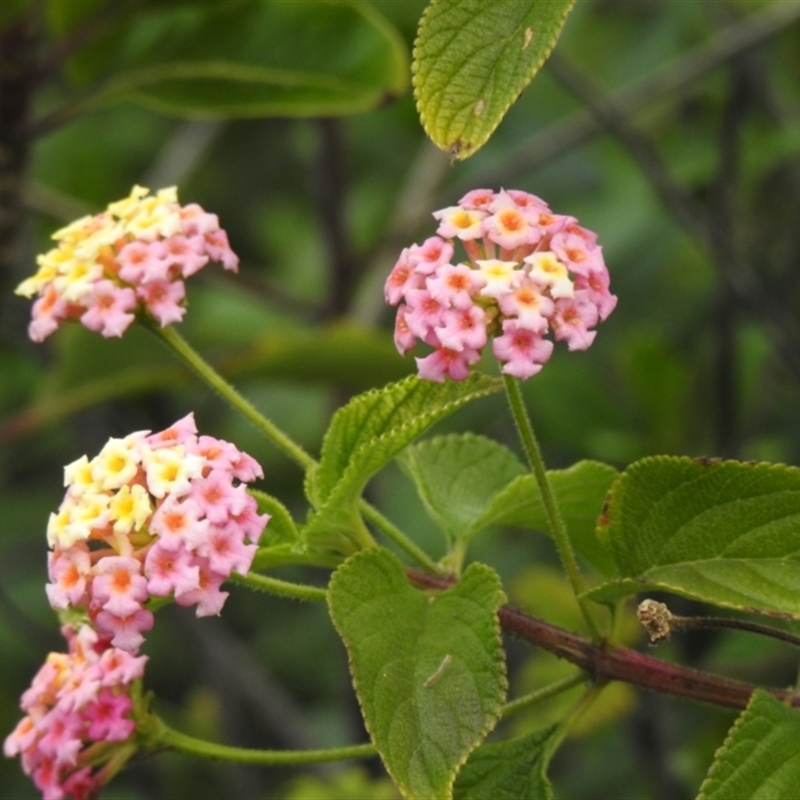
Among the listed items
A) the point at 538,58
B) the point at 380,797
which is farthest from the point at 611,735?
the point at 538,58

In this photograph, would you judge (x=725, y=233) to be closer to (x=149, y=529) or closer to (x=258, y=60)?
(x=258, y=60)

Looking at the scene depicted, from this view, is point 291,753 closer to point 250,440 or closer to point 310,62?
point 310,62

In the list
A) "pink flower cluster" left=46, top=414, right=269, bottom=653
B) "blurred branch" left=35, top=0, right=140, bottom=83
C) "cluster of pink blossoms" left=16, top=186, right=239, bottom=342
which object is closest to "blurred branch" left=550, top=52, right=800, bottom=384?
"blurred branch" left=35, top=0, right=140, bottom=83

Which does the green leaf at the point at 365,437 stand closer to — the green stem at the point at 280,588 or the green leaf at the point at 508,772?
the green stem at the point at 280,588

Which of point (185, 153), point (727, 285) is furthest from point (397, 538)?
point (185, 153)

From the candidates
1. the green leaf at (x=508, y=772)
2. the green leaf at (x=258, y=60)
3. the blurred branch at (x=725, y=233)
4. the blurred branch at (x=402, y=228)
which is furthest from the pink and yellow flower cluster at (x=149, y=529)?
the blurred branch at (x=402, y=228)

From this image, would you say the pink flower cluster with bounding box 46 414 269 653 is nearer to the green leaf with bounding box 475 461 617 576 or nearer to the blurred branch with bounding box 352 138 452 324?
the green leaf with bounding box 475 461 617 576
